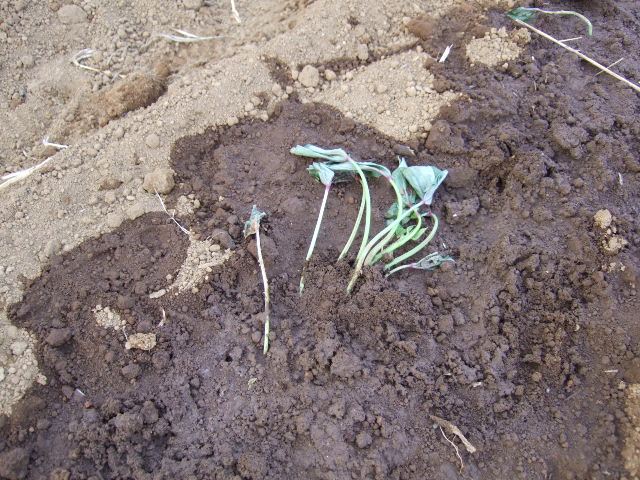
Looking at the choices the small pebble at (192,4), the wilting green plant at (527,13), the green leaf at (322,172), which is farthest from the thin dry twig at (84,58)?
the wilting green plant at (527,13)

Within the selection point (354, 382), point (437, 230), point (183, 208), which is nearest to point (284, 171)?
point (183, 208)

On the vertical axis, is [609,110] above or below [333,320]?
above

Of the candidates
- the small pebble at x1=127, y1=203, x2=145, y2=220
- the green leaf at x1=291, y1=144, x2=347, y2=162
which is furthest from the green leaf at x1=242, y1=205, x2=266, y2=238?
the small pebble at x1=127, y1=203, x2=145, y2=220

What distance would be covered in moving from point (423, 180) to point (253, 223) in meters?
0.82

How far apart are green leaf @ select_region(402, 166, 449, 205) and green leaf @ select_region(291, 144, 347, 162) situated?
307 mm

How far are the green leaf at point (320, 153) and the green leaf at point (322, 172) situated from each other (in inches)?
2.0

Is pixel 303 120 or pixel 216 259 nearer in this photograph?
pixel 216 259

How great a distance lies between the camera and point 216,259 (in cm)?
236

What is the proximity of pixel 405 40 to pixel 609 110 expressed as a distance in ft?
3.80

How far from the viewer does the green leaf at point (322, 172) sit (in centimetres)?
248

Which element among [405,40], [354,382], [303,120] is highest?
[405,40]

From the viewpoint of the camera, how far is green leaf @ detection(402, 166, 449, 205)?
2.54 metres

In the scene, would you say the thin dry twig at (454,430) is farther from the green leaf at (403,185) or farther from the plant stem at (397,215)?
the green leaf at (403,185)

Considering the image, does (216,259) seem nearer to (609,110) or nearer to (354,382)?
(354,382)
